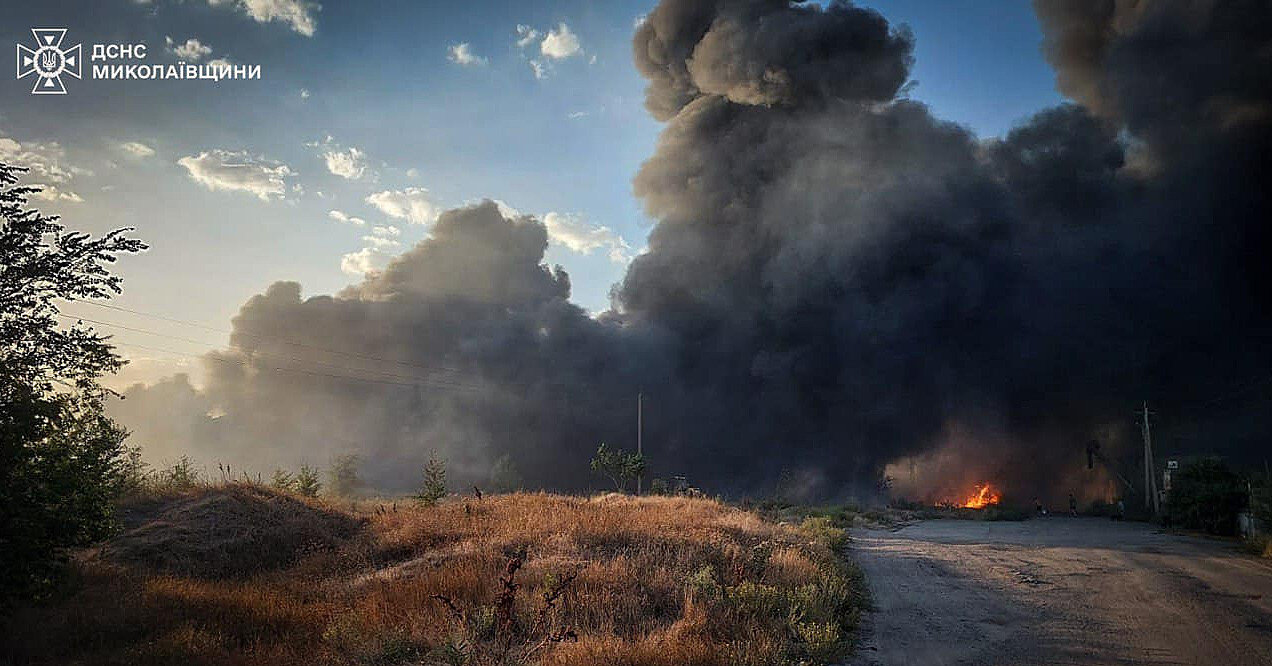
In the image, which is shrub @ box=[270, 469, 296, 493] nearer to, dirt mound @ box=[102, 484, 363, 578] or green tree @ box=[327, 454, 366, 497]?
dirt mound @ box=[102, 484, 363, 578]

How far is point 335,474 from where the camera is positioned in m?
60.4

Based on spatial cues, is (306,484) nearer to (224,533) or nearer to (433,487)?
(433,487)

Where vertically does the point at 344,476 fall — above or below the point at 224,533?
below

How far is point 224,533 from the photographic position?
19875 millimetres

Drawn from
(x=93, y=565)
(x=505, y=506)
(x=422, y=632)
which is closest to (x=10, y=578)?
(x=422, y=632)

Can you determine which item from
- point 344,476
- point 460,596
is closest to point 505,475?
point 344,476

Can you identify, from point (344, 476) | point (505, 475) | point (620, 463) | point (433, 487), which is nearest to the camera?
point (433, 487)

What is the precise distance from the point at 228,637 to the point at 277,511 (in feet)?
44.9

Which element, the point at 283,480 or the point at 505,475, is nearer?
the point at 283,480

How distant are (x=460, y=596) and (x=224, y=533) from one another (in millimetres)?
12074

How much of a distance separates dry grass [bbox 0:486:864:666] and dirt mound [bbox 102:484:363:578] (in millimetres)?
72

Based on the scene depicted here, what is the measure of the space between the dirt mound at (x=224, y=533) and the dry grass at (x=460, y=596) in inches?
2.8

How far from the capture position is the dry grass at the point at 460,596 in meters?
9.24

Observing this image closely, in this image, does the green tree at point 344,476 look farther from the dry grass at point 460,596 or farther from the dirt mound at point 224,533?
the dry grass at point 460,596
